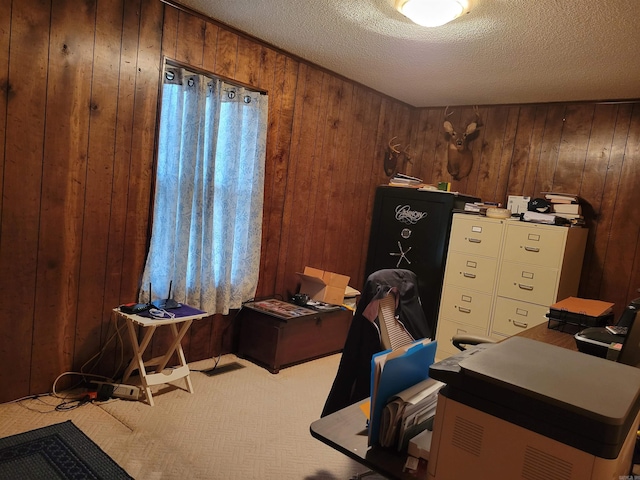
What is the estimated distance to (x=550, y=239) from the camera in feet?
11.5

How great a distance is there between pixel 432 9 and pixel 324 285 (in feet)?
7.36

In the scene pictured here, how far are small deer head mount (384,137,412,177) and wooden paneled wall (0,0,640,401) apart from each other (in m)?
0.40

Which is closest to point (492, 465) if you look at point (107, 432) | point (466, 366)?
point (466, 366)

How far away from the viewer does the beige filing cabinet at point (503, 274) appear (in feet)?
11.6

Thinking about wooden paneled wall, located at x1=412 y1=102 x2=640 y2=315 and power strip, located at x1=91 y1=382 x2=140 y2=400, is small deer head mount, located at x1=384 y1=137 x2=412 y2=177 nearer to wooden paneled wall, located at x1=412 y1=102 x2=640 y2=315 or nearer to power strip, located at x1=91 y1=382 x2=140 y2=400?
wooden paneled wall, located at x1=412 y1=102 x2=640 y2=315

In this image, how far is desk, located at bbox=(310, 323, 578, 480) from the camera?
1.15 m

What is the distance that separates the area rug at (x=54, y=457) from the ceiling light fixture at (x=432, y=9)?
8.63 feet

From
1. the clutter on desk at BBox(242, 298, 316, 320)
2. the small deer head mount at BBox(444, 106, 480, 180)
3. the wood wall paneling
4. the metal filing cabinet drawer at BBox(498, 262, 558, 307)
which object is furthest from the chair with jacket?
the small deer head mount at BBox(444, 106, 480, 180)

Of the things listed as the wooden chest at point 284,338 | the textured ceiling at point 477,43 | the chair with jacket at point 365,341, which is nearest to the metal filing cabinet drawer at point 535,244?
the textured ceiling at point 477,43

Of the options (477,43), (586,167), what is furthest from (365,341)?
(586,167)

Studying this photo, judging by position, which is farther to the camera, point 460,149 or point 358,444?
point 460,149

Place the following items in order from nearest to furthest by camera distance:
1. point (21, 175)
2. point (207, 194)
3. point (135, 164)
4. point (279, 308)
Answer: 1. point (21, 175)
2. point (135, 164)
3. point (207, 194)
4. point (279, 308)

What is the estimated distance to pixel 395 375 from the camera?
1.26m

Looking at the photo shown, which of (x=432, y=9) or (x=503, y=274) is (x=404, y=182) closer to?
(x=503, y=274)
